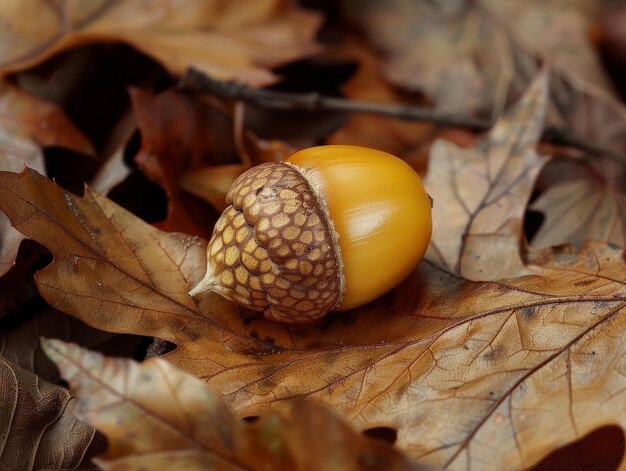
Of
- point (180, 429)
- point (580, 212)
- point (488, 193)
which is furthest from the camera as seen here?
point (580, 212)

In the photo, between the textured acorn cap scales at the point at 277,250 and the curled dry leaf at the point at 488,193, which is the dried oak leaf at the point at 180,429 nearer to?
the textured acorn cap scales at the point at 277,250

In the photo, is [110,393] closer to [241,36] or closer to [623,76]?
[241,36]

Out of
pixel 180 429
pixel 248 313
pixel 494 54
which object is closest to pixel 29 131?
pixel 248 313

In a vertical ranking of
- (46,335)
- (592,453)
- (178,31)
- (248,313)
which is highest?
(178,31)

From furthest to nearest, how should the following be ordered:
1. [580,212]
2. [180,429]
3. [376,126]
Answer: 1. [376,126]
2. [580,212]
3. [180,429]

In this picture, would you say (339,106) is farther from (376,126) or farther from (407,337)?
(407,337)

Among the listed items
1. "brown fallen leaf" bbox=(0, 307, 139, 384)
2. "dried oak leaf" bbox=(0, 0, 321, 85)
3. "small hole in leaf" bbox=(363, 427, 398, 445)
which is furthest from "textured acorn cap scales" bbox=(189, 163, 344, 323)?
"dried oak leaf" bbox=(0, 0, 321, 85)

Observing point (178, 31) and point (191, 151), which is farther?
point (178, 31)

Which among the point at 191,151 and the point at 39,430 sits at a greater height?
the point at 191,151
